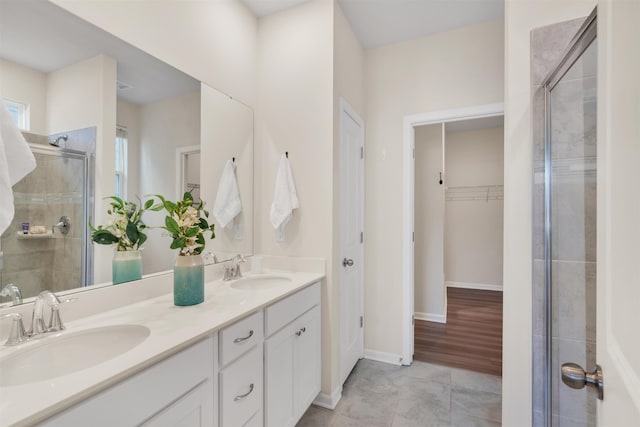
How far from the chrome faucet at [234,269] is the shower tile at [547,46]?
191 cm

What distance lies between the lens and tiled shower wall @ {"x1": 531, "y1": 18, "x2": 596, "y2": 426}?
1.23m

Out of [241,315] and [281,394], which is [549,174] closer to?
[241,315]

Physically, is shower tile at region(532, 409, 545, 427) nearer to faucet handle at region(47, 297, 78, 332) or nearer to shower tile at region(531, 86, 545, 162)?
shower tile at region(531, 86, 545, 162)

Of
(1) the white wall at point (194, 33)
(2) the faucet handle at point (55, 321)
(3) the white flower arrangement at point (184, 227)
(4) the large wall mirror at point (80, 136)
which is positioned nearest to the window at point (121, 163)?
(4) the large wall mirror at point (80, 136)

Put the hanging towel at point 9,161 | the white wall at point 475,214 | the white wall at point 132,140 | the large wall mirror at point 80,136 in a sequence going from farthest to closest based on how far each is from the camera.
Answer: the white wall at point 475,214, the white wall at point 132,140, the large wall mirror at point 80,136, the hanging towel at point 9,161

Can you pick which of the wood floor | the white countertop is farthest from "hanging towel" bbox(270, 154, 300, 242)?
the wood floor

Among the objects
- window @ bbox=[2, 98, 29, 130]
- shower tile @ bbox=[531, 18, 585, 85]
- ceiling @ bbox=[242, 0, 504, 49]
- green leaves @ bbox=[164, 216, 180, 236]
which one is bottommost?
green leaves @ bbox=[164, 216, 180, 236]

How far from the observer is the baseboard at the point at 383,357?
2.59 meters

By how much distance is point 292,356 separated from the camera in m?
1.65

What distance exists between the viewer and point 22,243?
3.53ft

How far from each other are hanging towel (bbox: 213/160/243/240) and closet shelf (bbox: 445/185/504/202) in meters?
4.08

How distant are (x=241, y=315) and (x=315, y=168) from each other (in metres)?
1.15

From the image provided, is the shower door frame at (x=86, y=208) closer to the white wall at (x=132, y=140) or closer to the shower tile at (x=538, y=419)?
the white wall at (x=132, y=140)

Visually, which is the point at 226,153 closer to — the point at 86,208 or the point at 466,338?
the point at 86,208
